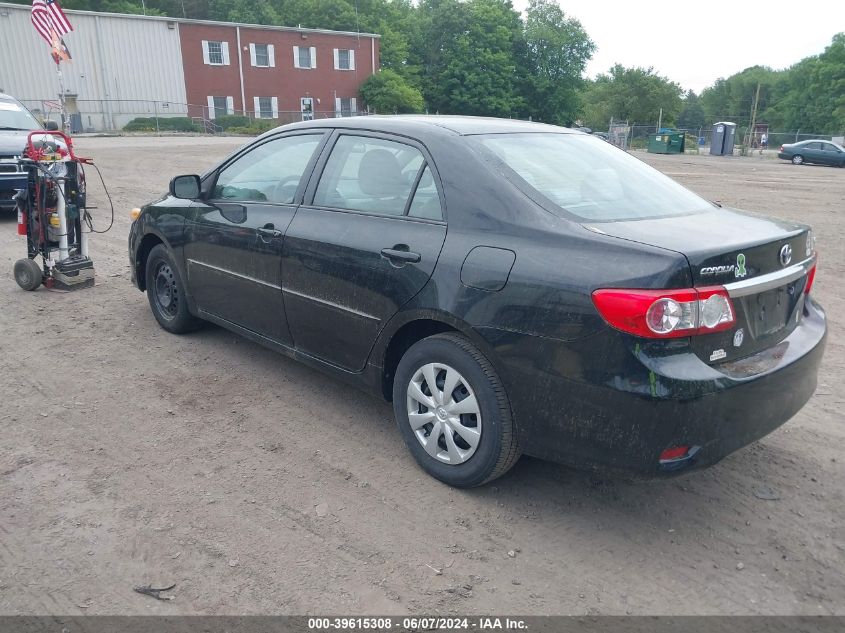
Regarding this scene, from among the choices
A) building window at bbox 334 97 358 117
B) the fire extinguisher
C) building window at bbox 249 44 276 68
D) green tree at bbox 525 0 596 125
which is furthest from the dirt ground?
green tree at bbox 525 0 596 125

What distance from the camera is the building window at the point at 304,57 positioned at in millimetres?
50750

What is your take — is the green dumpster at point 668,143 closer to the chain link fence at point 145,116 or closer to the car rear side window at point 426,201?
the chain link fence at point 145,116

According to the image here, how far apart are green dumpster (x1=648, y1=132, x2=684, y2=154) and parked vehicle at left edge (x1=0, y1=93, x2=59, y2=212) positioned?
37.5 metres

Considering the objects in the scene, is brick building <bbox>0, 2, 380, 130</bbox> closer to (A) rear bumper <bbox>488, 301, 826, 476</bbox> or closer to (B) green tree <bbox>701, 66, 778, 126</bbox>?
(A) rear bumper <bbox>488, 301, 826, 476</bbox>

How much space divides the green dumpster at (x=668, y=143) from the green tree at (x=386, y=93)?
19.1 meters

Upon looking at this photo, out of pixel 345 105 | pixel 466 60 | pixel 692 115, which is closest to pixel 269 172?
pixel 345 105

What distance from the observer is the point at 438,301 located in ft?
10.7

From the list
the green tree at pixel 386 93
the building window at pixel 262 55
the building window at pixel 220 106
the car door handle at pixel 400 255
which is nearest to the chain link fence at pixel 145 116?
the building window at pixel 220 106

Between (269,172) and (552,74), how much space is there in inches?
2807

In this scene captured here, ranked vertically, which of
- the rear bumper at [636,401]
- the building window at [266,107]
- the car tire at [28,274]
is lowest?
the car tire at [28,274]

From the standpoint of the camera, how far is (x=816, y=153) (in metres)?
33.9

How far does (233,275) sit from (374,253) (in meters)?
1.44

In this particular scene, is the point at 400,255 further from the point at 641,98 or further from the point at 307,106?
the point at 641,98

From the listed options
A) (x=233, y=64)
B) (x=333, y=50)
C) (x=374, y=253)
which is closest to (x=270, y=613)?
(x=374, y=253)
